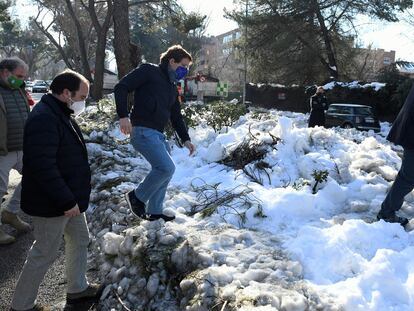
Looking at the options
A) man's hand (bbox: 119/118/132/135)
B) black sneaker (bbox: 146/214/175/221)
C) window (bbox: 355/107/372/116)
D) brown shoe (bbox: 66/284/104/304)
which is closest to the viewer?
brown shoe (bbox: 66/284/104/304)

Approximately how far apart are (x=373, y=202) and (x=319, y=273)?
2.08m

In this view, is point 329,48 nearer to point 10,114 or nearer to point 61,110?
point 10,114

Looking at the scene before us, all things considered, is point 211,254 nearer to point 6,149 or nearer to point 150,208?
point 150,208

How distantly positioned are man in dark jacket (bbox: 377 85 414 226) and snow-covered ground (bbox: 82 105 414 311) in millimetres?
235

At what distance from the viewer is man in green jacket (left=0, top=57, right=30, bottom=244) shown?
16.2 ft

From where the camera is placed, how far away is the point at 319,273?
3.46 m

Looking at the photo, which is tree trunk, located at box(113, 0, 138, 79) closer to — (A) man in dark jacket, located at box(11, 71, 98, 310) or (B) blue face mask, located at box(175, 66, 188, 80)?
(B) blue face mask, located at box(175, 66, 188, 80)

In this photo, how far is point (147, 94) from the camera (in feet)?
14.8

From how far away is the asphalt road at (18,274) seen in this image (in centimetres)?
380

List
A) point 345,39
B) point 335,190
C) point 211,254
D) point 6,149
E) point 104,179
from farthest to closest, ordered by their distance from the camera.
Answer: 1. point 345,39
2. point 104,179
3. point 335,190
4. point 6,149
5. point 211,254

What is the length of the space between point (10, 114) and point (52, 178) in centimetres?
224

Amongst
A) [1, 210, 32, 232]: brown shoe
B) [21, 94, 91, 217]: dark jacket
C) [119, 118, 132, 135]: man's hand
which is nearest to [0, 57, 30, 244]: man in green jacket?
[1, 210, 32, 232]: brown shoe

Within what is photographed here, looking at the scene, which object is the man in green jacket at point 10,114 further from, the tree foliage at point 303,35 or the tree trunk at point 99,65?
the tree foliage at point 303,35

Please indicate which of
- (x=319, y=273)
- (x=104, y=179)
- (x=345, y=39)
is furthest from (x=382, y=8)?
(x=319, y=273)
